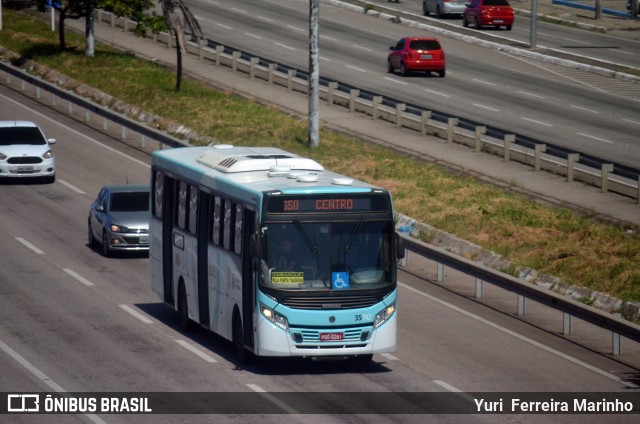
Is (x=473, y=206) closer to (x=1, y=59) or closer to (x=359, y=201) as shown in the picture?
(x=359, y=201)

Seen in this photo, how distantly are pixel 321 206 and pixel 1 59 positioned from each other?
40357 millimetres

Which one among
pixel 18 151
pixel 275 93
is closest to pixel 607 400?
pixel 18 151

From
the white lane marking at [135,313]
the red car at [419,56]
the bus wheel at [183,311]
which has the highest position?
the bus wheel at [183,311]

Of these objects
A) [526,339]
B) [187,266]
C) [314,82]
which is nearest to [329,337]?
[187,266]

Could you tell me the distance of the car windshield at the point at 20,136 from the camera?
37.4 metres

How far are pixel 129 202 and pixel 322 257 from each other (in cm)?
1165

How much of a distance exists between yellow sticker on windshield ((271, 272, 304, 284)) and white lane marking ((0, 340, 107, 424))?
3.24m

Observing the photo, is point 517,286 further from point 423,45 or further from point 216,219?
point 423,45

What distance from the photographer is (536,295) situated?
22516 mm

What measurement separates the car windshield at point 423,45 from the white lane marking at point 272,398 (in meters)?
Result: 40.7

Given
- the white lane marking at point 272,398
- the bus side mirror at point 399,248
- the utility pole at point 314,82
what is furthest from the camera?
the utility pole at point 314,82

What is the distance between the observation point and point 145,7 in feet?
180

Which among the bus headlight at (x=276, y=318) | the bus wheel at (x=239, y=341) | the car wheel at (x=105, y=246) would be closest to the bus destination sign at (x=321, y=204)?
the bus headlight at (x=276, y=318)

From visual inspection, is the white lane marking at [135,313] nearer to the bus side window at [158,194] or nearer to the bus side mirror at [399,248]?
the bus side window at [158,194]
